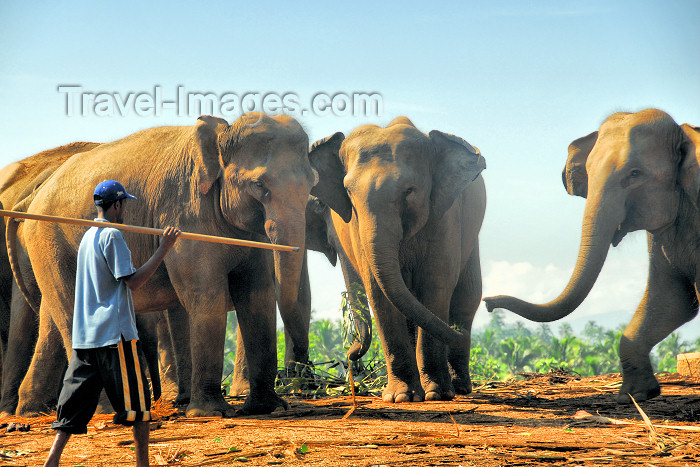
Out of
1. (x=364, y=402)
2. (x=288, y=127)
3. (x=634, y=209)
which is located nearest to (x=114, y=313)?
(x=288, y=127)

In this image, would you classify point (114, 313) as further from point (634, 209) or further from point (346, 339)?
point (634, 209)

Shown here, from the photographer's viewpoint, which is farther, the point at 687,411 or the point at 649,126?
the point at 649,126

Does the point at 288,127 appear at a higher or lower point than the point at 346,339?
higher

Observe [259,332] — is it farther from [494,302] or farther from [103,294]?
[103,294]

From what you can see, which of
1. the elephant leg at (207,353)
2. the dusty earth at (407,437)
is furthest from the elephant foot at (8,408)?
the elephant leg at (207,353)

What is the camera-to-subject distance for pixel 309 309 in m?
11.1

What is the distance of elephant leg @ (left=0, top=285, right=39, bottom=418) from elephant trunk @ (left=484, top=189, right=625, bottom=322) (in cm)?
486

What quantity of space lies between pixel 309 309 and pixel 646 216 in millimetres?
4802

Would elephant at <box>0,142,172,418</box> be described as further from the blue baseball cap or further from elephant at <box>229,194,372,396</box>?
the blue baseball cap

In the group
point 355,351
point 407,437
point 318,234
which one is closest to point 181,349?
point 355,351

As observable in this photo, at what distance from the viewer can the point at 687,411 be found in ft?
21.7

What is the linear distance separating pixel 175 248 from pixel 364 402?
229 cm

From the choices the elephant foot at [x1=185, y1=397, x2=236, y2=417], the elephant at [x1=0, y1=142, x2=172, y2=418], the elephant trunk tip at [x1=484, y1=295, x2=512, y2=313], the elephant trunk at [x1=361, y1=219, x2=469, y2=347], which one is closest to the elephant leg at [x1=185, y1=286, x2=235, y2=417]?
the elephant foot at [x1=185, y1=397, x2=236, y2=417]

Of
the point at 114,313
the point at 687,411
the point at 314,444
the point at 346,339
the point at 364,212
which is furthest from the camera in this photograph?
the point at 346,339
